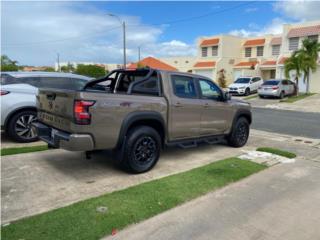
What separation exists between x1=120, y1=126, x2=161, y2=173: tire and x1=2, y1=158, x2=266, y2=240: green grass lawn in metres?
0.49

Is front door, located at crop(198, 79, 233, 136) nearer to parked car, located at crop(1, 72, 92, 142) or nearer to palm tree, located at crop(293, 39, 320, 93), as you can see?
parked car, located at crop(1, 72, 92, 142)

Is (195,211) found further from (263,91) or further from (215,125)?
(263,91)

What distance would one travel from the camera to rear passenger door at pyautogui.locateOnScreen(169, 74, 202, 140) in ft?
17.7

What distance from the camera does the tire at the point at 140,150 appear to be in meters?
4.75

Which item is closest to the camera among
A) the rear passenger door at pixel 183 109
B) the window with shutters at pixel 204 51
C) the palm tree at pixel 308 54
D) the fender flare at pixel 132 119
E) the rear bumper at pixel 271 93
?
the fender flare at pixel 132 119

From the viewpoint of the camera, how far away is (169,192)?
166 inches

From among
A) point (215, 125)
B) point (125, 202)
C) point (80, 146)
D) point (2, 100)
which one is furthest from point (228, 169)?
point (2, 100)

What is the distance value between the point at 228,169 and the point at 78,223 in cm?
300

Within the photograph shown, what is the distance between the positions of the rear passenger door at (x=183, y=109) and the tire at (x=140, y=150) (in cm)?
47

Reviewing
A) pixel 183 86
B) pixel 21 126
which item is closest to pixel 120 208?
pixel 183 86

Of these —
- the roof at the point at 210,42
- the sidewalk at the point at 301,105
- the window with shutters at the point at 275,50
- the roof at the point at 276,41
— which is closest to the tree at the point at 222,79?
the roof at the point at 210,42

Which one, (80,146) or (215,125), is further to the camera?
(215,125)

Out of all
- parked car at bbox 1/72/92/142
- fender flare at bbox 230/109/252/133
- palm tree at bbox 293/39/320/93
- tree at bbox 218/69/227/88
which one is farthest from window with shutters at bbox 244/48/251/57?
parked car at bbox 1/72/92/142

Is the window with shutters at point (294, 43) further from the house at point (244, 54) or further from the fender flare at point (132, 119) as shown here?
the fender flare at point (132, 119)
